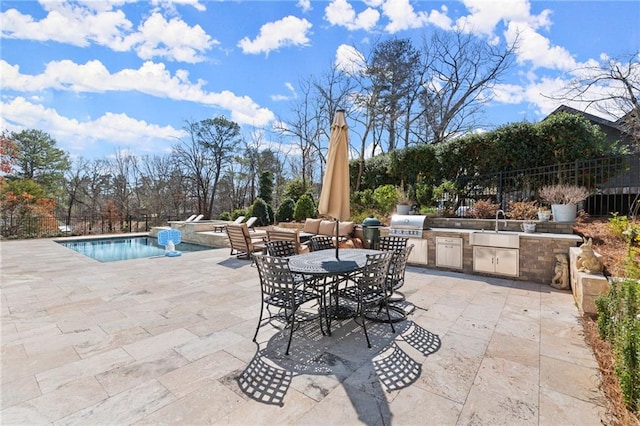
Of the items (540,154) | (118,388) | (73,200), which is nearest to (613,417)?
(118,388)

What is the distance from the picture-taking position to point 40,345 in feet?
9.35

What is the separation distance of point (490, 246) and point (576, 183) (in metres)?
3.14

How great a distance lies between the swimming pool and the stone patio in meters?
4.91

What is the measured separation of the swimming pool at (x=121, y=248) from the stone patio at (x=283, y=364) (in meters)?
4.91

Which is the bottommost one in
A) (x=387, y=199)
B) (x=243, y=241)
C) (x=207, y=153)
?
(x=243, y=241)

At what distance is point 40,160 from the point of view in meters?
→ 17.6

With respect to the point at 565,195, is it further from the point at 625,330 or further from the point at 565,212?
the point at 625,330

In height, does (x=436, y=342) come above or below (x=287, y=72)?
below

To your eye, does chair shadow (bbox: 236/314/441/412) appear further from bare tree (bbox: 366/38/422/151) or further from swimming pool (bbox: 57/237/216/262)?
bare tree (bbox: 366/38/422/151)

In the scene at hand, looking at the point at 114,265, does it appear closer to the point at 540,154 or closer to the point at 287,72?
the point at 540,154

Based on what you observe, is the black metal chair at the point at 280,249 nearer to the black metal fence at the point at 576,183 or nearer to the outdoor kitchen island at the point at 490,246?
the outdoor kitchen island at the point at 490,246

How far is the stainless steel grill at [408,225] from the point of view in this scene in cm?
637

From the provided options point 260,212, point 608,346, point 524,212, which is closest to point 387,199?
point 524,212

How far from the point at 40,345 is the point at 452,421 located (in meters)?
3.69
